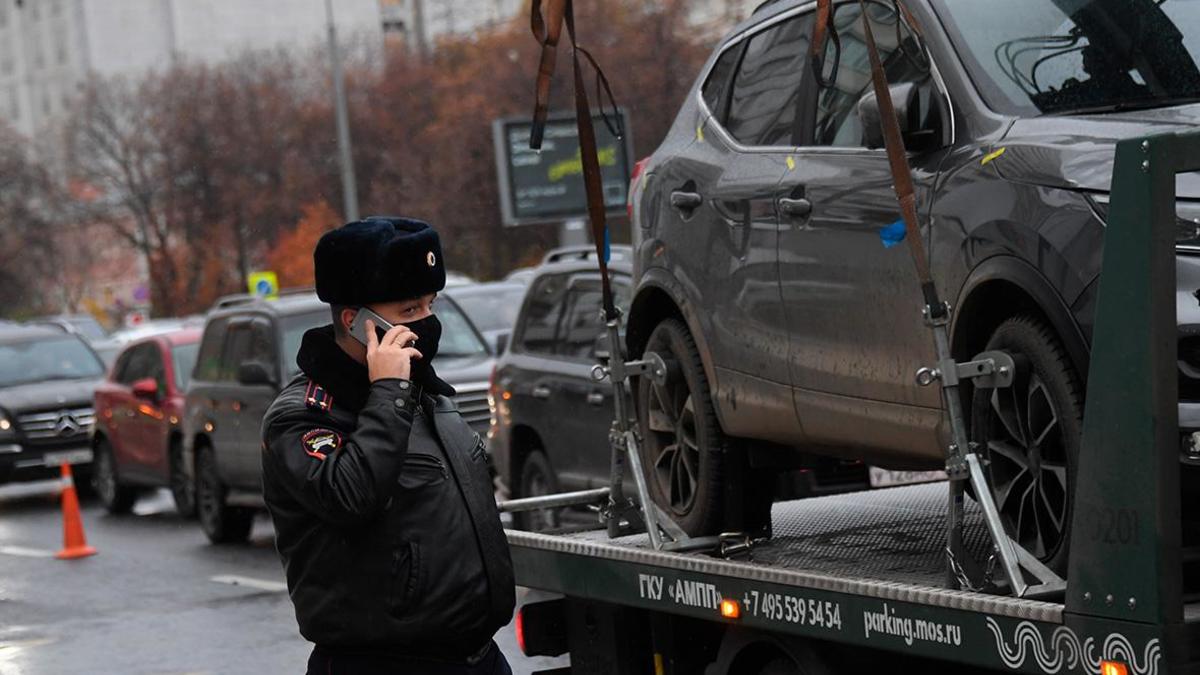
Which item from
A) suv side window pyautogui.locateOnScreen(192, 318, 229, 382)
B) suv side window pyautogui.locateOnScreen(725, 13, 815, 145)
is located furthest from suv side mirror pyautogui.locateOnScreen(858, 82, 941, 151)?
suv side window pyautogui.locateOnScreen(192, 318, 229, 382)

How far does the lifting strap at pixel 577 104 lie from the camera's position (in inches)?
245

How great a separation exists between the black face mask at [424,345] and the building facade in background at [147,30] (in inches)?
4230

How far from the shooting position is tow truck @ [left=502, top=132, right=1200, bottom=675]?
4168 mm

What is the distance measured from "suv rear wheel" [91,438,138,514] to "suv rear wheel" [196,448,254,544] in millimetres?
3407

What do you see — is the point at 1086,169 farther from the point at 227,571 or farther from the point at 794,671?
the point at 227,571

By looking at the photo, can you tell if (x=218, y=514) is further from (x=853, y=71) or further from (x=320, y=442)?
(x=320, y=442)

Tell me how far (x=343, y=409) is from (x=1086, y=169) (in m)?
1.71

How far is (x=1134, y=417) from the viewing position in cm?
420

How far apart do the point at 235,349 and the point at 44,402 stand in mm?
6294

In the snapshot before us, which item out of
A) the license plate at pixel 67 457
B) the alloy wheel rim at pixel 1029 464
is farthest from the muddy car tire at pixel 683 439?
the license plate at pixel 67 457

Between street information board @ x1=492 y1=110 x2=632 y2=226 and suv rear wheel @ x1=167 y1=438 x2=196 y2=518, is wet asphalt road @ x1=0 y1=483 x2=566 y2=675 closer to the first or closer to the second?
suv rear wheel @ x1=167 y1=438 x2=196 y2=518

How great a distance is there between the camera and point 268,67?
269 ft

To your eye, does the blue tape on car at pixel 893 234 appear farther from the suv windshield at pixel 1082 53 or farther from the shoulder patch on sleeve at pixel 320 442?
the shoulder patch on sleeve at pixel 320 442

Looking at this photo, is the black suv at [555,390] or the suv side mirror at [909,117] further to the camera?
the black suv at [555,390]
